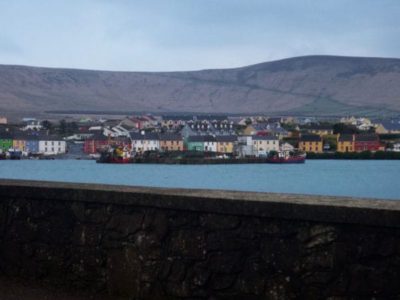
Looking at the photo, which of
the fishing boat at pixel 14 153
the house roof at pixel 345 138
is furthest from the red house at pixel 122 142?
the house roof at pixel 345 138

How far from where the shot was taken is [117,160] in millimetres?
111688

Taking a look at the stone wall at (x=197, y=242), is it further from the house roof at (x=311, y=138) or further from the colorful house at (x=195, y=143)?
the house roof at (x=311, y=138)

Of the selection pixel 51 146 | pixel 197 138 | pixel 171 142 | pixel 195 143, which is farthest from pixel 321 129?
pixel 51 146

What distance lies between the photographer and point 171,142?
131 metres

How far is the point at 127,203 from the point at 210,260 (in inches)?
33.8

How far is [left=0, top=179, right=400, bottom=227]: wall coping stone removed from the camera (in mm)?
4926

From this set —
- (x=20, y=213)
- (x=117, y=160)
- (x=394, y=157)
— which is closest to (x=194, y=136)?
(x=117, y=160)

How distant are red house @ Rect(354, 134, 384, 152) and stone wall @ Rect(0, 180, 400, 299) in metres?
125

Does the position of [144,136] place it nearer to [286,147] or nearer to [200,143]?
[200,143]

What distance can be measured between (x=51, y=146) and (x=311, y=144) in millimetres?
44378

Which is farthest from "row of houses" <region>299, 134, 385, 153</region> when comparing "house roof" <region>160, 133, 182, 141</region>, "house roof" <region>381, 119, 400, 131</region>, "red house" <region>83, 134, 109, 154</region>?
"red house" <region>83, 134, 109, 154</region>

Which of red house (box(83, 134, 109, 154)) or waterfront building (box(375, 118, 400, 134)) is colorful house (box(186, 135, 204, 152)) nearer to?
red house (box(83, 134, 109, 154))

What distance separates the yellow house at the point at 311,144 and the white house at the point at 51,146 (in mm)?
40822

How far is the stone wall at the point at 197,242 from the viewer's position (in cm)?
496
